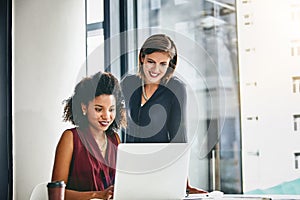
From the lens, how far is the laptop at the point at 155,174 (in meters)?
2.04

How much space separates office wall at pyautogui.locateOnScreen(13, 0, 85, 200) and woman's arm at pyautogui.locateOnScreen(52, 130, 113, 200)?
71 millimetres

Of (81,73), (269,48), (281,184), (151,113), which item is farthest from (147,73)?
(281,184)

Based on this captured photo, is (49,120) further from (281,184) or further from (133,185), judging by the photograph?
(281,184)

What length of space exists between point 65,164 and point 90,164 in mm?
157

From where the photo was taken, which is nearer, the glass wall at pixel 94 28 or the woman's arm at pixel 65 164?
the woman's arm at pixel 65 164

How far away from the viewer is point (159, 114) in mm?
2689

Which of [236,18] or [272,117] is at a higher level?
[236,18]

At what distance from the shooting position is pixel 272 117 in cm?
241

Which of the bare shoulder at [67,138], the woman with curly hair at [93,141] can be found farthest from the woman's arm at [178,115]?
the bare shoulder at [67,138]

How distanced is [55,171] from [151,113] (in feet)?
2.16

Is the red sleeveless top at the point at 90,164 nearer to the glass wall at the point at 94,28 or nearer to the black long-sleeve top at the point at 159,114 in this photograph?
the black long-sleeve top at the point at 159,114

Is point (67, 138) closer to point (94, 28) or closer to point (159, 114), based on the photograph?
point (159, 114)

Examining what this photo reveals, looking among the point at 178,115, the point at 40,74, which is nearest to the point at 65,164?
the point at 40,74

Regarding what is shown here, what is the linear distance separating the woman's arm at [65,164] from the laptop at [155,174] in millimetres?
640
